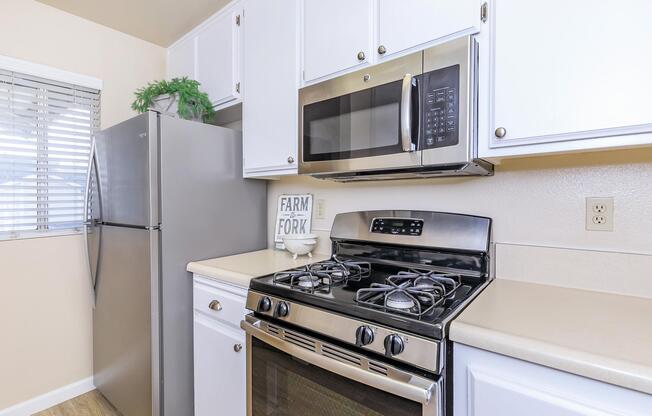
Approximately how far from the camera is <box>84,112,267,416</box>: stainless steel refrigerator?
1.60 m

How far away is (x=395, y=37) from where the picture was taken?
128 cm

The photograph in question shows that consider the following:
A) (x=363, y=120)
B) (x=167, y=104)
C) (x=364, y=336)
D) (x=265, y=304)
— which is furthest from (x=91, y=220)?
(x=364, y=336)

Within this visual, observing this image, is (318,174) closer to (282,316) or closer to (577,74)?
(282,316)

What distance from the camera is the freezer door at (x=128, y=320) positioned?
160cm

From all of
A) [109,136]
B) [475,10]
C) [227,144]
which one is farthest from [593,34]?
[109,136]

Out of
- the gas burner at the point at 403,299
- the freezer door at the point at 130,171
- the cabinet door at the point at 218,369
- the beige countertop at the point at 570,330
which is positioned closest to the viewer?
the beige countertop at the point at 570,330

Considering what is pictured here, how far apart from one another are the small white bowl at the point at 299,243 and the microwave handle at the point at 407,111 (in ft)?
2.79

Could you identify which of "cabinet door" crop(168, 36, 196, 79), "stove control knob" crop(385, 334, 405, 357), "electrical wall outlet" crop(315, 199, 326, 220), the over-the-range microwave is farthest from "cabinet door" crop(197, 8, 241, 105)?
"stove control knob" crop(385, 334, 405, 357)

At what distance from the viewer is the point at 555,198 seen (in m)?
1.22

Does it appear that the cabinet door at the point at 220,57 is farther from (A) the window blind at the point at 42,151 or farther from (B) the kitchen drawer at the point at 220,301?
(B) the kitchen drawer at the point at 220,301

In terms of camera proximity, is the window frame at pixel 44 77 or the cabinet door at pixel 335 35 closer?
the cabinet door at pixel 335 35

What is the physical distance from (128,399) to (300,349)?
1340mm

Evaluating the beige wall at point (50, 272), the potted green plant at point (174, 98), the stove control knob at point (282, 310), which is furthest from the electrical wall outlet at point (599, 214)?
the beige wall at point (50, 272)

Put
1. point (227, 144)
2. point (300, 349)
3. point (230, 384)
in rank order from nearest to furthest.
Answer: point (300, 349), point (230, 384), point (227, 144)
